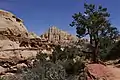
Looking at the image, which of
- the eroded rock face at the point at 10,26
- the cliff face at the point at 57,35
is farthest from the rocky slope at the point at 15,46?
the cliff face at the point at 57,35

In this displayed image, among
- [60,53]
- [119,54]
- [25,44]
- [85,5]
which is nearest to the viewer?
[60,53]

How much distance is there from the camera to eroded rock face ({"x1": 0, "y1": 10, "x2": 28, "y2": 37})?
2952 centimetres

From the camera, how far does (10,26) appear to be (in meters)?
31.1

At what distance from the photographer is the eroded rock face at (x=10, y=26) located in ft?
96.9

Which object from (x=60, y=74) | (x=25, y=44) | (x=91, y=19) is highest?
(x=91, y=19)

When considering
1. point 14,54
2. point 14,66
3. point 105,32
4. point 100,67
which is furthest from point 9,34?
point 100,67

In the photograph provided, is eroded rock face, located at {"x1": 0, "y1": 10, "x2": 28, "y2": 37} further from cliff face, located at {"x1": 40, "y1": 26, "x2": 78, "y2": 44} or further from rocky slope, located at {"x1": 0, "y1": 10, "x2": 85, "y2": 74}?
cliff face, located at {"x1": 40, "y1": 26, "x2": 78, "y2": 44}

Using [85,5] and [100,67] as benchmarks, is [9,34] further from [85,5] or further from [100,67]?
[100,67]

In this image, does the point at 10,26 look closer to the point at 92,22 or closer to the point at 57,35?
the point at 92,22

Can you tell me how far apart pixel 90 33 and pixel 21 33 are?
7.99m

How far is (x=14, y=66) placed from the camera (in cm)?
2283

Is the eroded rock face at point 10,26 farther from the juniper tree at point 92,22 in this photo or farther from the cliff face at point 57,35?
the cliff face at point 57,35

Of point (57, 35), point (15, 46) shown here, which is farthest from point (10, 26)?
point (57, 35)

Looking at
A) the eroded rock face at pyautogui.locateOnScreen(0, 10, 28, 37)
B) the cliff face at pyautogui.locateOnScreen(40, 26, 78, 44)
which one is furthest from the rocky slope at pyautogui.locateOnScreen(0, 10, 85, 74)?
the cliff face at pyautogui.locateOnScreen(40, 26, 78, 44)
